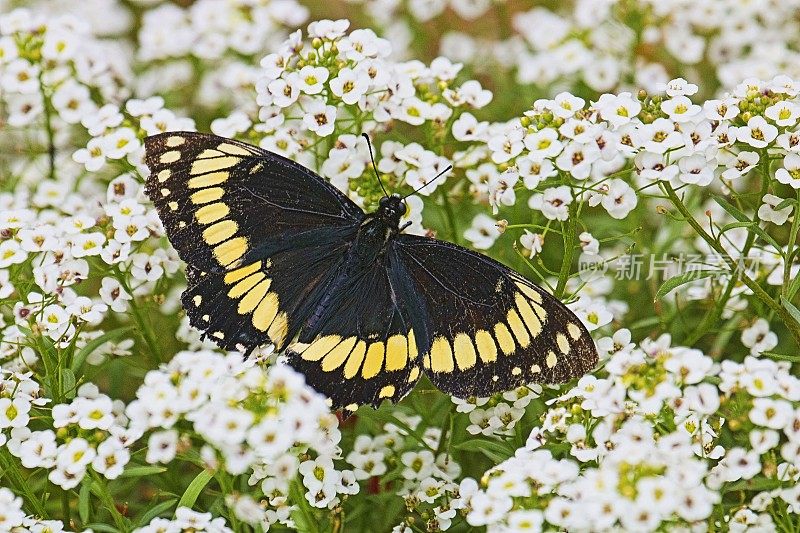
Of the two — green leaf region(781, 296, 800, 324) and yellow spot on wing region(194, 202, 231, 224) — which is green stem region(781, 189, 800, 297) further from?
yellow spot on wing region(194, 202, 231, 224)

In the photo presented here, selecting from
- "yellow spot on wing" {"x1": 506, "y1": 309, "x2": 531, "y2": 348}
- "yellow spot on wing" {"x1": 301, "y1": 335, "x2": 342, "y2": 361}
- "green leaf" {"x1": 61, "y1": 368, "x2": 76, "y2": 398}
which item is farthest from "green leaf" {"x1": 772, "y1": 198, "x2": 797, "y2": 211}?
"green leaf" {"x1": 61, "y1": 368, "x2": 76, "y2": 398}

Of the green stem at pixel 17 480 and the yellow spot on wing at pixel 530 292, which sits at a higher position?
the yellow spot on wing at pixel 530 292

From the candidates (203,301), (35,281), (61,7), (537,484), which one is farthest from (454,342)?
(61,7)

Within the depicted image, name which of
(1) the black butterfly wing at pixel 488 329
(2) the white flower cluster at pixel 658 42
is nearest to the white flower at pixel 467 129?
(1) the black butterfly wing at pixel 488 329

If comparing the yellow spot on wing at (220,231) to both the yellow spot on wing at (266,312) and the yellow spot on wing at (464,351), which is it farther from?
the yellow spot on wing at (464,351)

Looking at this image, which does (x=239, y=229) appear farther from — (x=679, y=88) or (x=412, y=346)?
(x=679, y=88)

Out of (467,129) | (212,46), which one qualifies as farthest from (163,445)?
(212,46)

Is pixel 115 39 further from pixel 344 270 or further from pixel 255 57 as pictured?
pixel 344 270
